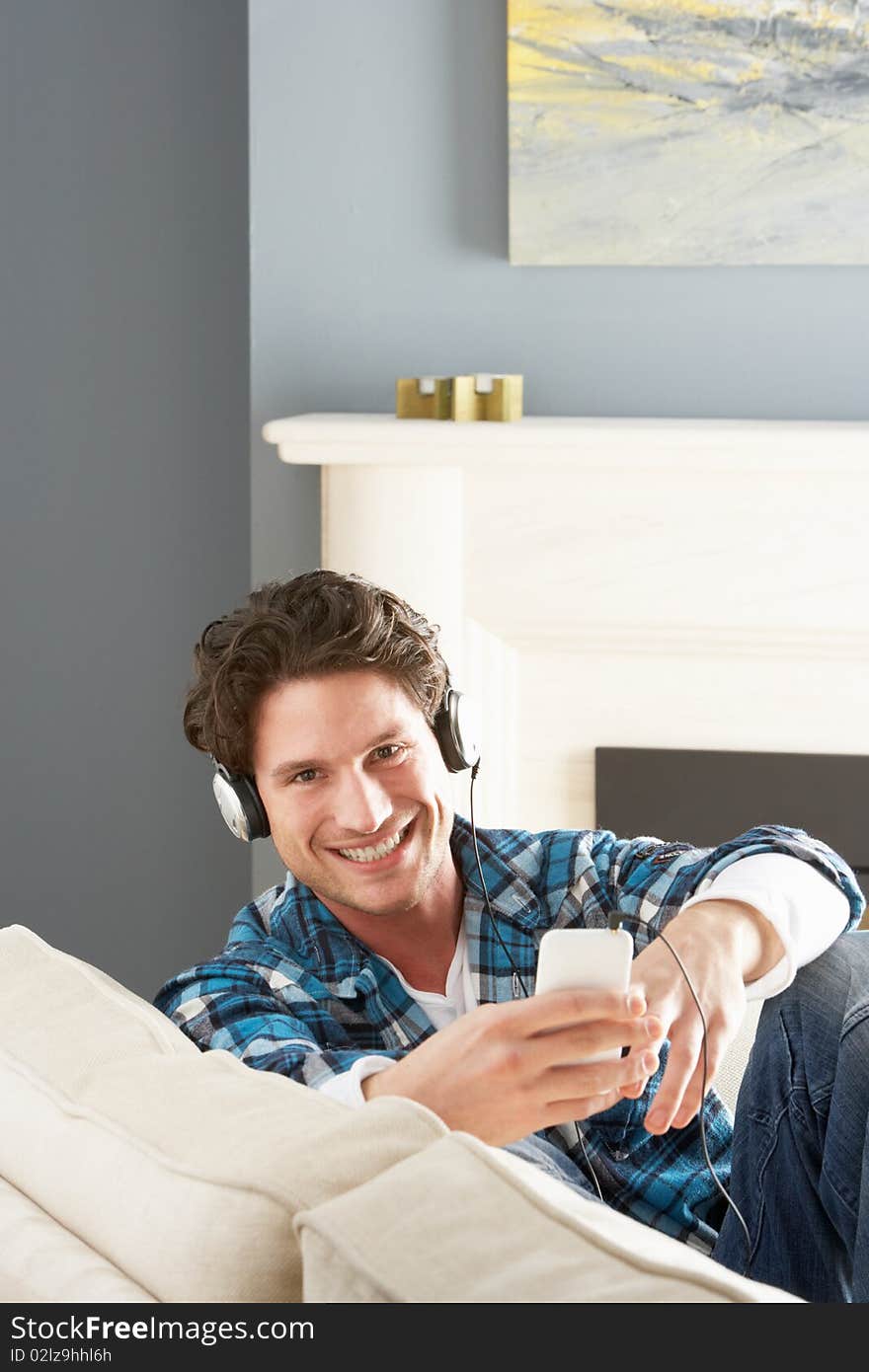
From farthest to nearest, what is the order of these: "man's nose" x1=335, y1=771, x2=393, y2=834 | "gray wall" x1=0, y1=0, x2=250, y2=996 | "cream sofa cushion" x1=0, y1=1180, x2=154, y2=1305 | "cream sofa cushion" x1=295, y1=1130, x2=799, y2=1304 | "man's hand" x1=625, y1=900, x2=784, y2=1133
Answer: "gray wall" x1=0, y1=0, x2=250, y2=996 < "man's nose" x1=335, y1=771, x2=393, y2=834 < "man's hand" x1=625, y1=900, x2=784, y2=1133 < "cream sofa cushion" x1=0, y1=1180, x2=154, y2=1305 < "cream sofa cushion" x1=295, y1=1130, x2=799, y2=1304

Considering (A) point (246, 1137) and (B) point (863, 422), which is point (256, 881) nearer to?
(B) point (863, 422)

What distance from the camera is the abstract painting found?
228cm

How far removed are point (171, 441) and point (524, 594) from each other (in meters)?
0.98

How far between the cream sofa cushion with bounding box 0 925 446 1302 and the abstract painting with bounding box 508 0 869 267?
174cm

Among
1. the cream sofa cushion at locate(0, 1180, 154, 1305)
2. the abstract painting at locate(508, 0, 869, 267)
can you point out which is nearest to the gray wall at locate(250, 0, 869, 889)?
the abstract painting at locate(508, 0, 869, 267)

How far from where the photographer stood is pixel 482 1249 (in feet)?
1.99

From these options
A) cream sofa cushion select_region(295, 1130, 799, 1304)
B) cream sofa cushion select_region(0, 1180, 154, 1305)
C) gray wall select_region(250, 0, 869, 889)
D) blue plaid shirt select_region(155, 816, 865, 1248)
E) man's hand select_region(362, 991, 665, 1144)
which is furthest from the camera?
gray wall select_region(250, 0, 869, 889)

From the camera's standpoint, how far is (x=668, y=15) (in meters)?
2.29

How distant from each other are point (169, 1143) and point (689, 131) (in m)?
1.97

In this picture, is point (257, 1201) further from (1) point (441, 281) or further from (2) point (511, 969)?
(1) point (441, 281)

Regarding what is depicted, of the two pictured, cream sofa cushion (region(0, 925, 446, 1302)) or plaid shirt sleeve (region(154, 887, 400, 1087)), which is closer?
cream sofa cushion (region(0, 925, 446, 1302))

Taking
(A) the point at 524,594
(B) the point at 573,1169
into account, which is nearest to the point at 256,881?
(A) the point at 524,594

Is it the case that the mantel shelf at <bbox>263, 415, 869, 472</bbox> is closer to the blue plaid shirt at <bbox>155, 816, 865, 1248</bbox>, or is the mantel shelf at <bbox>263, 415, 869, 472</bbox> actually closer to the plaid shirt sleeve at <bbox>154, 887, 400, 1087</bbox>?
the blue plaid shirt at <bbox>155, 816, 865, 1248</bbox>

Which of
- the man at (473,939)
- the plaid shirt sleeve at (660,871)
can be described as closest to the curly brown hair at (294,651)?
the man at (473,939)
